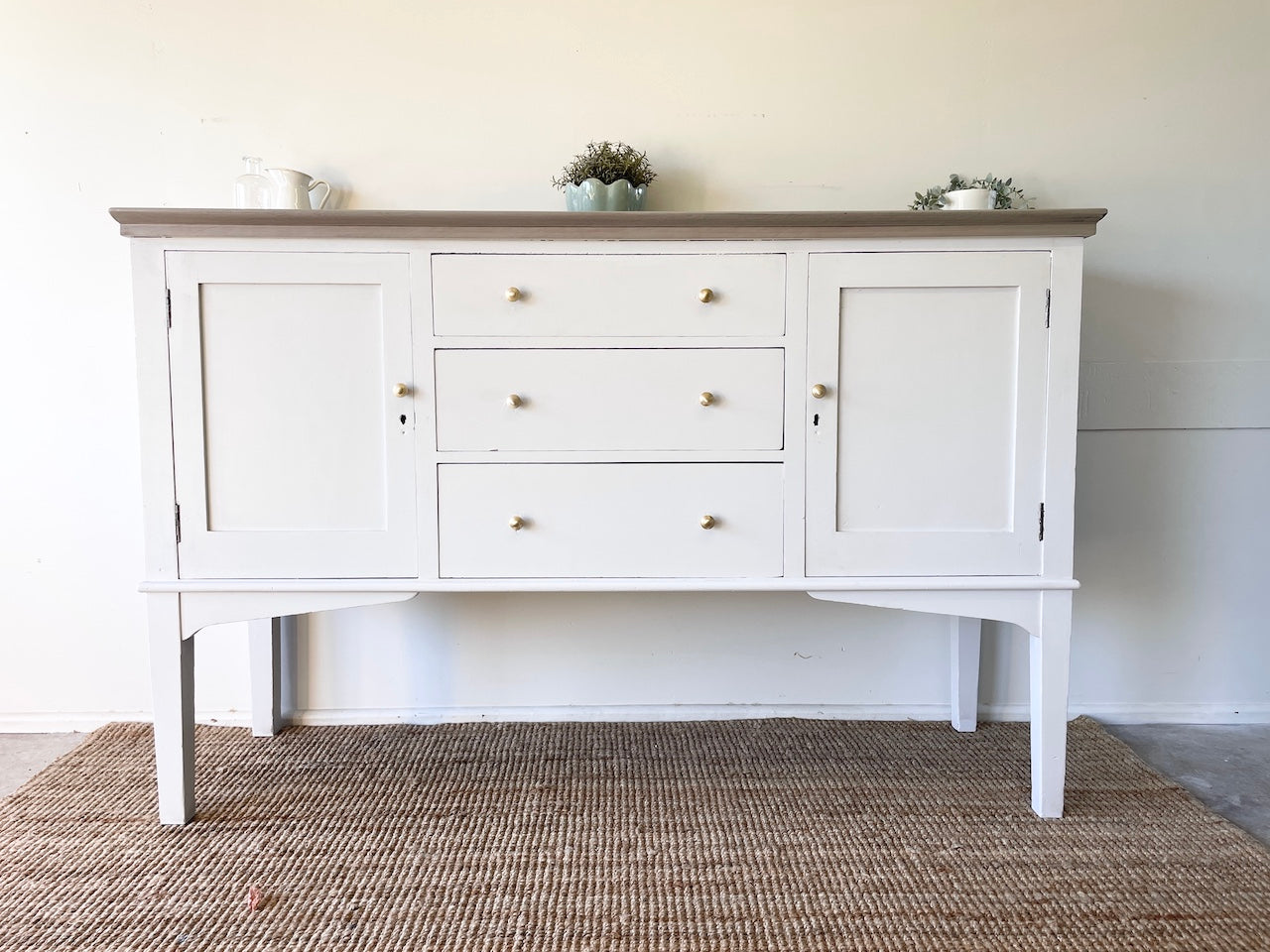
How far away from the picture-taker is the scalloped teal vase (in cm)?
167

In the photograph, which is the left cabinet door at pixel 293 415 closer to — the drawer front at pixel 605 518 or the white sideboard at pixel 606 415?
the white sideboard at pixel 606 415

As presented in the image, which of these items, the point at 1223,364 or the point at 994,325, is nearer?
the point at 994,325

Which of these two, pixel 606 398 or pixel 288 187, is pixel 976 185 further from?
pixel 288 187

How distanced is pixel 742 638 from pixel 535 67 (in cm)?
141

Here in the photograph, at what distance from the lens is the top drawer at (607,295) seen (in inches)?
54.8

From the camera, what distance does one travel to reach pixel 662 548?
56.0 inches

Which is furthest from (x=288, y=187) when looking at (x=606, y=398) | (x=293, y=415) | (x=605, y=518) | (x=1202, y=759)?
(x=1202, y=759)

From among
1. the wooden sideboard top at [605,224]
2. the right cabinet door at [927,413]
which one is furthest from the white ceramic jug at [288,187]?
the right cabinet door at [927,413]

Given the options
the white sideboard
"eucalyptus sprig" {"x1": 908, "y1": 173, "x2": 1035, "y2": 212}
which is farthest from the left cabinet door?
"eucalyptus sprig" {"x1": 908, "y1": 173, "x2": 1035, "y2": 212}

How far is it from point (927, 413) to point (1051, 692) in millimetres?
557

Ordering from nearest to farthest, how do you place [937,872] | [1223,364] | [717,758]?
[937,872]
[717,758]
[1223,364]

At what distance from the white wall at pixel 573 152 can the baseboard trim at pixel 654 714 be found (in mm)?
26

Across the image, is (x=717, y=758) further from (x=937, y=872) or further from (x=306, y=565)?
(x=306, y=565)

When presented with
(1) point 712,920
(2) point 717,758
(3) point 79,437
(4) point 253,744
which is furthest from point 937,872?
(3) point 79,437
